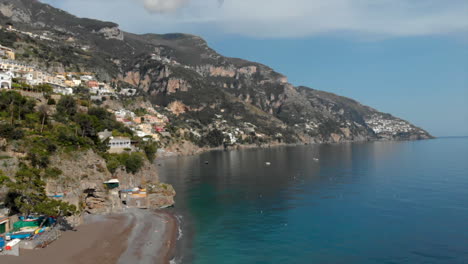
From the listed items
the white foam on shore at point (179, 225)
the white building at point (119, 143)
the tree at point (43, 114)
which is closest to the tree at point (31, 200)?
the white foam on shore at point (179, 225)

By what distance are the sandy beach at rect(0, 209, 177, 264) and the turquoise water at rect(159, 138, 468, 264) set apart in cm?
257

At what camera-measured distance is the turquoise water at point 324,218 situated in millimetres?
35062

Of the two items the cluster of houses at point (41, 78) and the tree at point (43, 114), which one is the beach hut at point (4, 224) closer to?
the tree at point (43, 114)

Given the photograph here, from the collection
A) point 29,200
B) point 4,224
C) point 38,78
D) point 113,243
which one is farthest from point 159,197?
point 38,78

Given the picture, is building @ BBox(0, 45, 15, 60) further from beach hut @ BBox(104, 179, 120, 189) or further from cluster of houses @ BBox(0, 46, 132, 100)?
beach hut @ BBox(104, 179, 120, 189)

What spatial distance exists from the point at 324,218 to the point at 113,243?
29.0 meters

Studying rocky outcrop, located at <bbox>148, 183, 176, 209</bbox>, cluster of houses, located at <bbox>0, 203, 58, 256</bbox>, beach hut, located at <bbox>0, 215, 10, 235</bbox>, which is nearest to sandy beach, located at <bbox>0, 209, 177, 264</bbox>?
cluster of houses, located at <bbox>0, 203, 58, 256</bbox>

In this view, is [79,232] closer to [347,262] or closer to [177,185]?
[347,262]

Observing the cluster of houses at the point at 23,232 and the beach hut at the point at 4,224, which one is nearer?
the cluster of houses at the point at 23,232

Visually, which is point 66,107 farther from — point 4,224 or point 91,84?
point 91,84

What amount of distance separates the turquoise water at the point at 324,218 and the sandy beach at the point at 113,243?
8.45 ft

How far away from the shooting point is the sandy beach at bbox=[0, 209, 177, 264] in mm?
30469

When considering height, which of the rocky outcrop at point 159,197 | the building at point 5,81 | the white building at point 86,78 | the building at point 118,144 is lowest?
the rocky outcrop at point 159,197

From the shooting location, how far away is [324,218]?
48.6 meters
